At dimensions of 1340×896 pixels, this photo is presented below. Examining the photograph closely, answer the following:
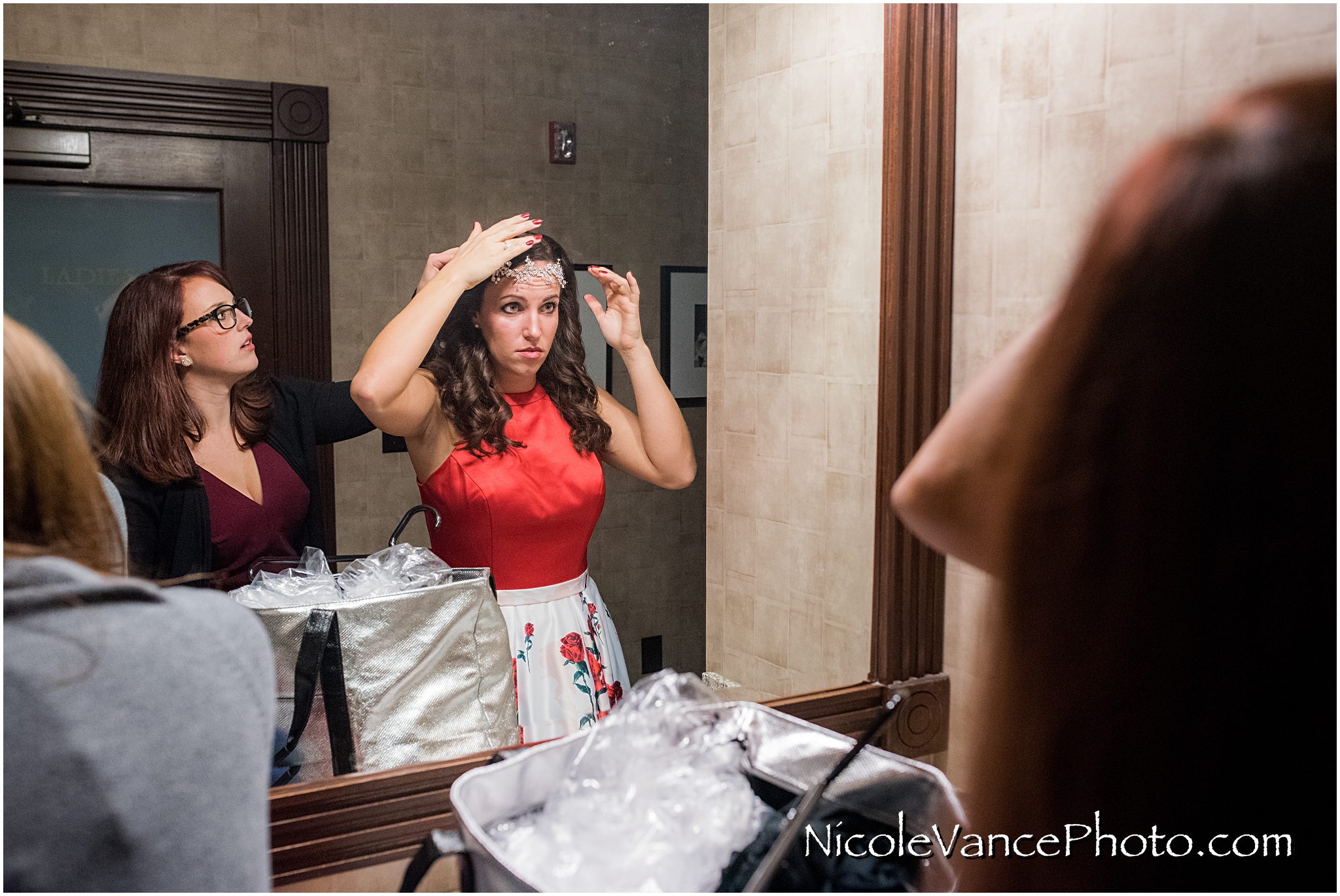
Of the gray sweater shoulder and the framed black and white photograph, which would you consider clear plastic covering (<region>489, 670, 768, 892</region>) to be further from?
the framed black and white photograph

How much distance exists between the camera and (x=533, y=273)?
3.79 feet

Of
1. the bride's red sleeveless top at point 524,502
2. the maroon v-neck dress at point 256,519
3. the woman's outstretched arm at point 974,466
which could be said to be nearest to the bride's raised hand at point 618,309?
the bride's red sleeveless top at point 524,502

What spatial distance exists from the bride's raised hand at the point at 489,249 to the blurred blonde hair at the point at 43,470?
1.63 ft

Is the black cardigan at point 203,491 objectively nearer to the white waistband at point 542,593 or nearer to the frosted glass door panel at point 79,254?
the frosted glass door panel at point 79,254

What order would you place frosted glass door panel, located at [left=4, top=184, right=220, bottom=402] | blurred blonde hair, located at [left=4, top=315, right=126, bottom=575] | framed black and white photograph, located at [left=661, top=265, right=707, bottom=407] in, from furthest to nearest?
framed black and white photograph, located at [left=661, top=265, right=707, bottom=407] → frosted glass door panel, located at [left=4, top=184, right=220, bottom=402] → blurred blonde hair, located at [left=4, top=315, right=126, bottom=575]

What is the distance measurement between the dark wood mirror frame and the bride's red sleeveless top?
14cm

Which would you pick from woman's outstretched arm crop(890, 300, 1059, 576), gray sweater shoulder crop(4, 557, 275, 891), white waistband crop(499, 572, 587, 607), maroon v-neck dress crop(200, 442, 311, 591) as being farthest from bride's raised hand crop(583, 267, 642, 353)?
gray sweater shoulder crop(4, 557, 275, 891)

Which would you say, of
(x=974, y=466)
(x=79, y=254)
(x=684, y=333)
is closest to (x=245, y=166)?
(x=79, y=254)

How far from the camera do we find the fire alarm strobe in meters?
1.14

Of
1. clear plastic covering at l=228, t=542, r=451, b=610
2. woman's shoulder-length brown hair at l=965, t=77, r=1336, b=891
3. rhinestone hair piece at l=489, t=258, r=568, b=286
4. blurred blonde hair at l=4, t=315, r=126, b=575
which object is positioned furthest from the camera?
rhinestone hair piece at l=489, t=258, r=568, b=286

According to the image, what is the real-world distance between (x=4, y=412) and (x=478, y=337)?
0.57 m

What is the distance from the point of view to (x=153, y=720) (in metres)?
0.55

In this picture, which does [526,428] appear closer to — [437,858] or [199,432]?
[199,432]

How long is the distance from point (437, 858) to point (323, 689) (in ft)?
1.00
